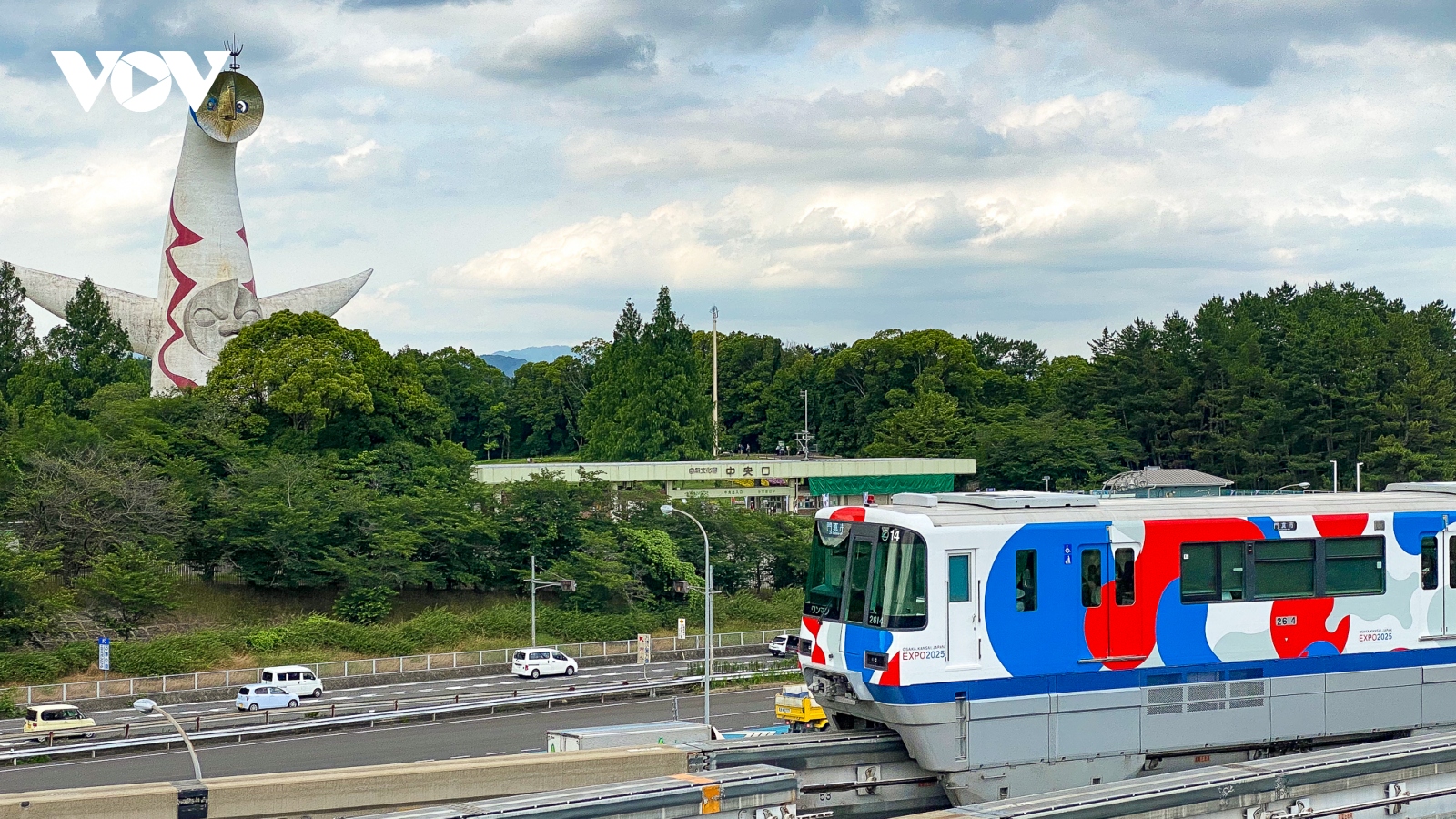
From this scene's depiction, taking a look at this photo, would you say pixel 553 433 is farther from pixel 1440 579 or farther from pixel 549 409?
pixel 1440 579

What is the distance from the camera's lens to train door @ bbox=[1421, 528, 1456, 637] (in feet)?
61.9

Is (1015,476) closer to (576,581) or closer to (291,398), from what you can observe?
(576,581)

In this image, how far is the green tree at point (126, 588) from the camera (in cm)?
4609

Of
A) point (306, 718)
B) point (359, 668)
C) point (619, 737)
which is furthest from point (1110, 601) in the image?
point (359, 668)

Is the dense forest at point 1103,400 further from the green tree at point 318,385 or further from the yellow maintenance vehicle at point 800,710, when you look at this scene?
the yellow maintenance vehicle at point 800,710

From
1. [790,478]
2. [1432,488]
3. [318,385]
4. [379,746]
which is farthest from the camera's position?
[790,478]

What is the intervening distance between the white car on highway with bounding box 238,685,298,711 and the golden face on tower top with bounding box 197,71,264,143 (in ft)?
110

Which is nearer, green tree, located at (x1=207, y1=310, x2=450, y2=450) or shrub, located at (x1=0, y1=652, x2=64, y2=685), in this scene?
shrub, located at (x1=0, y1=652, x2=64, y2=685)

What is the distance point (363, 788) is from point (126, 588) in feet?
117

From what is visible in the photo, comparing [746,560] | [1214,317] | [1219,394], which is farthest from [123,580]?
[1214,317]

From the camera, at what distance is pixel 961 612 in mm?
16141

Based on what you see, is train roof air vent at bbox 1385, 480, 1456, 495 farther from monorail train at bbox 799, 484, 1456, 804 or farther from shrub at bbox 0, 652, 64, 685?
shrub at bbox 0, 652, 64, 685

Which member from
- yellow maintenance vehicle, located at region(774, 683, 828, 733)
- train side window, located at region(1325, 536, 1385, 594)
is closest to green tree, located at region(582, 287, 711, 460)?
yellow maintenance vehicle, located at region(774, 683, 828, 733)

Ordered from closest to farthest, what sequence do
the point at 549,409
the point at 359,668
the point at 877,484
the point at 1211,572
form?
the point at 1211,572 → the point at 359,668 → the point at 877,484 → the point at 549,409
